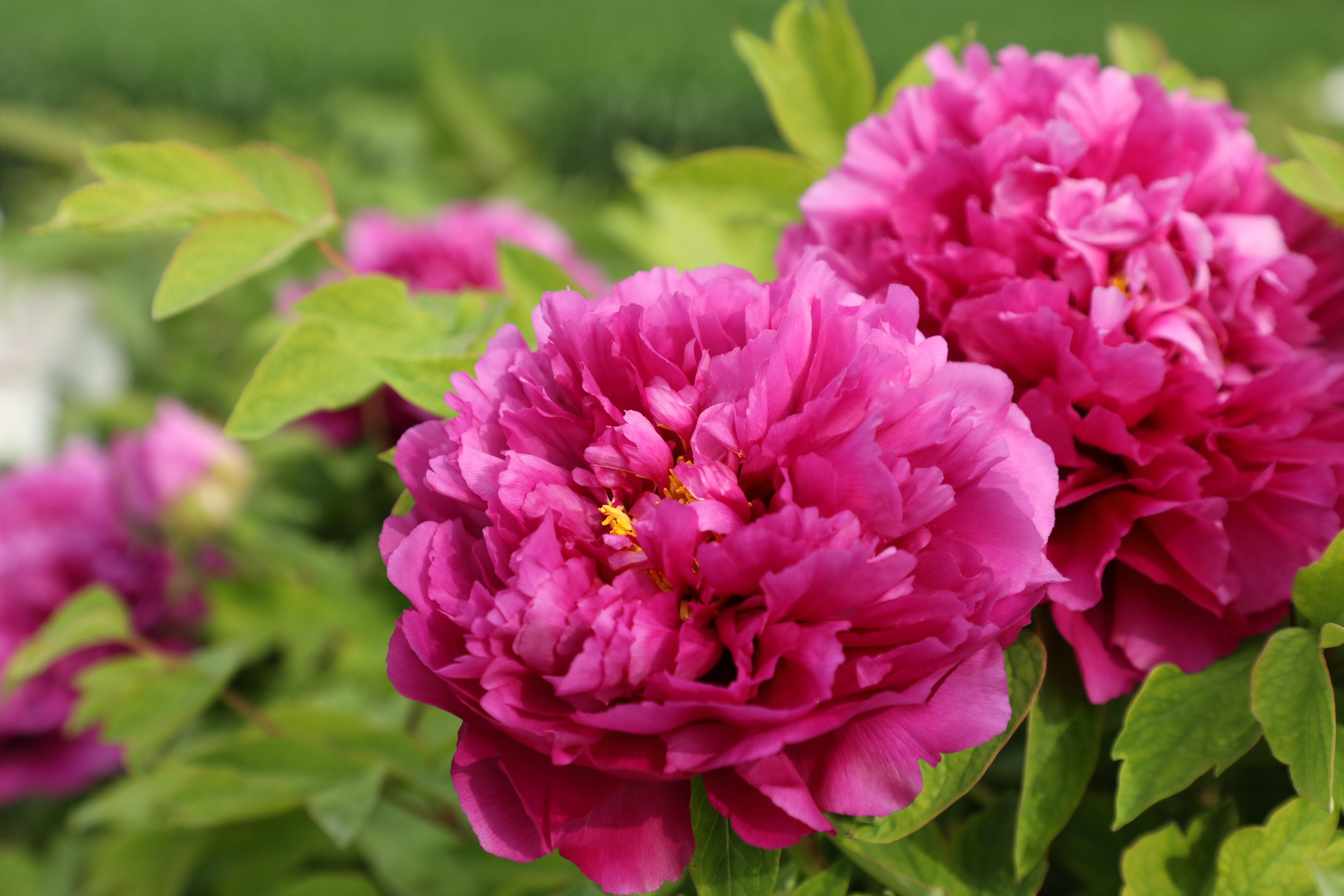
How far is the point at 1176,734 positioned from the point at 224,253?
50 cm

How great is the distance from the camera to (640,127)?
320 cm

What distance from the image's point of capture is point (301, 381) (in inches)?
20.7

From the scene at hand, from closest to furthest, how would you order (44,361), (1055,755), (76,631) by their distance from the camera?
(1055,755), (76,631), (44,361)

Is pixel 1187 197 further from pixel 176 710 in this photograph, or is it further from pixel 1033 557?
pixel 176 710

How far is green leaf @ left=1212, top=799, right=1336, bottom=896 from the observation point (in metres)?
0.44

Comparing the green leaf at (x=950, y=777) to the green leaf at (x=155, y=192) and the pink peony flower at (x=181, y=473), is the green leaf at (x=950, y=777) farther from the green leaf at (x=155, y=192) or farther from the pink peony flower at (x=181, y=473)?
the pink peony flower at (x=181, y=473)

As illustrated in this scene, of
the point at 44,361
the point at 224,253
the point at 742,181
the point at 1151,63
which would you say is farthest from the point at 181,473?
the point at 1151,63

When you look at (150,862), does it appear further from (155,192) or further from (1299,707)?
(1299,707)

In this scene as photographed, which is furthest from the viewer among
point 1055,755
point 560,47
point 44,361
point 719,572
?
point 560,47

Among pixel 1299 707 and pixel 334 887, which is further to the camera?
pixel 334 887

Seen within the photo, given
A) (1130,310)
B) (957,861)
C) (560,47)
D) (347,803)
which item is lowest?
(560,47)

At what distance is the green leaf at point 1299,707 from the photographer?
0.40 meters

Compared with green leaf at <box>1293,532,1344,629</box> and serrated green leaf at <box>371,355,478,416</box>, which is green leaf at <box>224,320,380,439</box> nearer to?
serrated green leaf at <box>371,355,478,416</box>

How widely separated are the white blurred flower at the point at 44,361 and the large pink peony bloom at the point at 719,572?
115 centimetres
